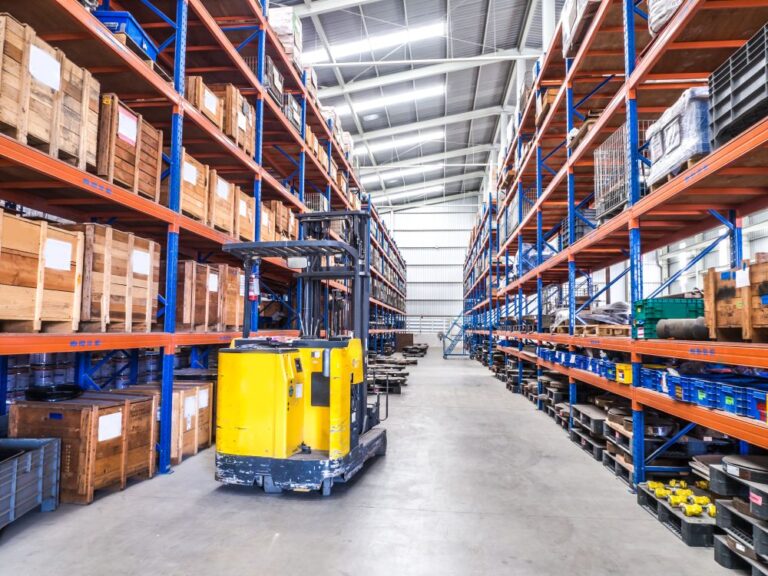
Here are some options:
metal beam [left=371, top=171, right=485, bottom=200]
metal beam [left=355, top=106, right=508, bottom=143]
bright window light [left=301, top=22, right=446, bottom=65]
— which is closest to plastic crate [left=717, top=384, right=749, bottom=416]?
bright window light [left=301, top=22, right=446, bottom=65]

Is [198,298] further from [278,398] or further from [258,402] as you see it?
[278,398]

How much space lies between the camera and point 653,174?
4.71 metres

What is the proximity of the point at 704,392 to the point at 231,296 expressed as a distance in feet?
18.5

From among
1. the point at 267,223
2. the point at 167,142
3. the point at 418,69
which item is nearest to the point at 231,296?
the point at 267,223

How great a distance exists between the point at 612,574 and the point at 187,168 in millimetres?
5683

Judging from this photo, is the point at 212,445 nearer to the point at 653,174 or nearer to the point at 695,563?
the point at 695,563

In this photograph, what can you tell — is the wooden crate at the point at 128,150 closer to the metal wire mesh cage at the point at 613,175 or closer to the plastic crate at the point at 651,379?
the plastic crate at the point at 651,379

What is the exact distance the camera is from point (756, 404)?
3.18 meters

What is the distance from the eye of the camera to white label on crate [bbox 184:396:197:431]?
5742 mm

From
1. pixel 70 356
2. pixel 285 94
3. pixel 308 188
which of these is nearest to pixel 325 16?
pixel 308 188

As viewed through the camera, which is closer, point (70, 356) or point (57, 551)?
point (57, 551)

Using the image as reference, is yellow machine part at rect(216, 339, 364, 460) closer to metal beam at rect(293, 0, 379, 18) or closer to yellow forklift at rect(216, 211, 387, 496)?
yellow forklift at rect(216, 211, 387, 496)

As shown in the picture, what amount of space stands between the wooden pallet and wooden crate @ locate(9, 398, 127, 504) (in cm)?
540

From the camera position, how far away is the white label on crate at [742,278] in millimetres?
3143
